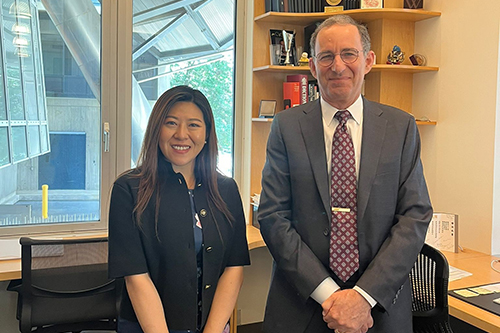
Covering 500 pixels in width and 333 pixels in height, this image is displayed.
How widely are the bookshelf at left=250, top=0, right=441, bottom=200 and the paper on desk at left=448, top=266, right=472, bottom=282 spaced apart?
3.22ft

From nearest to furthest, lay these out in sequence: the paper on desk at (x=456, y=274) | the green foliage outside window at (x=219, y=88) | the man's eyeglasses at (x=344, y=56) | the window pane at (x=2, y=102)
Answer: the man's eyeglasses at (x=344, y=56)
the paper on desk at (x=456, y=274)
the window pane at (x=2, y=102)
the green foliage outside window at (x=219, y=88)

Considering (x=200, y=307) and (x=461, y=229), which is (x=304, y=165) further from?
(x=461, y=229)

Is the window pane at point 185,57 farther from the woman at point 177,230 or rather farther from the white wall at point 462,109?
the woman at point 177,230

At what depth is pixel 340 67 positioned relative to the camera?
1648 millimetres

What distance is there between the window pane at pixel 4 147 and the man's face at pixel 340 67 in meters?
2.16

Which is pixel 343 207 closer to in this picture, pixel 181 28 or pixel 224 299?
pixel 224 299

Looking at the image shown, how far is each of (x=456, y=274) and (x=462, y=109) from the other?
1.03 meters

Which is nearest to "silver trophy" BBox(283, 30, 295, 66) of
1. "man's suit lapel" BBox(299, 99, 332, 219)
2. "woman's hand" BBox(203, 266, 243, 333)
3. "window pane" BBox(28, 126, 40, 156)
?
"man's suit lapel" BBox(299, 99, 332, 219)

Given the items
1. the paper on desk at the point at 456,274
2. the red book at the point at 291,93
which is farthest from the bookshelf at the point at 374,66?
the paper on desk at the point at 456,274

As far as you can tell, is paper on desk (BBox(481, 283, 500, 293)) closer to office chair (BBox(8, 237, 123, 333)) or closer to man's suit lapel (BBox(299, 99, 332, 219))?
man's suit lapel (BBox(299, 99, 332, 219))

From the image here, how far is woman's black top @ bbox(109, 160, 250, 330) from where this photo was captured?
1.57m

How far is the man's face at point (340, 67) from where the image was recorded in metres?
1.66

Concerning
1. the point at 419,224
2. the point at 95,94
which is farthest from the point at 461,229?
the point at 95,94

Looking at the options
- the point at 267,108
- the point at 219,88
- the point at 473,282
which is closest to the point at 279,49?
the point at 267,108
